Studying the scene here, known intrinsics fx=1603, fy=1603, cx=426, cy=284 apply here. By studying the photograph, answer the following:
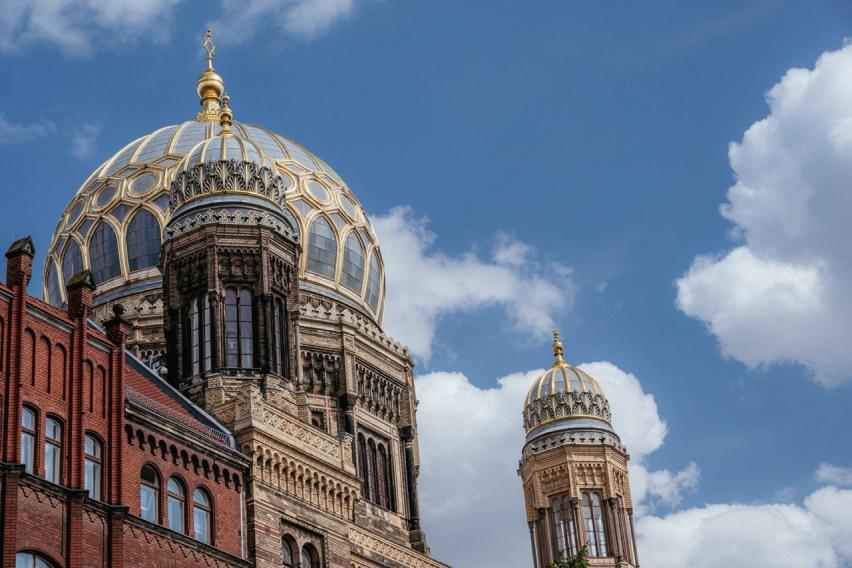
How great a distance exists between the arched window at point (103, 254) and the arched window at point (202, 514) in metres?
23.9

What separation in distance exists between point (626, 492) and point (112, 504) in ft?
113

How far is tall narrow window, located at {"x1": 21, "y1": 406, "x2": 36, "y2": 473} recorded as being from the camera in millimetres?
31359

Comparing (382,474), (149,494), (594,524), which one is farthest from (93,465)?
(594,524)

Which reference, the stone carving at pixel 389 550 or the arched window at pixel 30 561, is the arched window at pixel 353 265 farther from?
the arched window at pixel 30 561

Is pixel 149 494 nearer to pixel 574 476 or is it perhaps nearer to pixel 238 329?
pixel 238 329

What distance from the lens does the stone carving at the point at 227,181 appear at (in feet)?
149

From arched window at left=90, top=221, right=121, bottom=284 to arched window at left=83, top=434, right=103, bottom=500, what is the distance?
2590 centimetres

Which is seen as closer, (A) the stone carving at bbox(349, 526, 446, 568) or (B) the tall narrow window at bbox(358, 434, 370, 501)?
(A) the stone carving at bbox(349, 526, 446, 568)

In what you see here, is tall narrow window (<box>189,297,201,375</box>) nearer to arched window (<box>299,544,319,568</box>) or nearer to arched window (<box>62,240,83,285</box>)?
arched window (<box>299,544,319,568</box>)

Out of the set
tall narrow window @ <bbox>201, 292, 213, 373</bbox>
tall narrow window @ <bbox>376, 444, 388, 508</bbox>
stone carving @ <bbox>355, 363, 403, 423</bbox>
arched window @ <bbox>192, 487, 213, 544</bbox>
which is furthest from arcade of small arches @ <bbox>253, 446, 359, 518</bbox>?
stone carving @ <bbox>355, 363, 403, 423</bbox>

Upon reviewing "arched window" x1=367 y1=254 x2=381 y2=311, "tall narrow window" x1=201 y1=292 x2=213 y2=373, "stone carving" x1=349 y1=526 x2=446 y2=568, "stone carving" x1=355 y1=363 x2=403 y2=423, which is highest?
"arched window" x1=367 y1=254 x2=381 y2=311

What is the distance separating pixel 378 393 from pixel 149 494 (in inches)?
1025

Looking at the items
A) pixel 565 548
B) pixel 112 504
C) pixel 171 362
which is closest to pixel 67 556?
pixel 112 504

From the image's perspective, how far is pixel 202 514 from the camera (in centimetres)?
3588
